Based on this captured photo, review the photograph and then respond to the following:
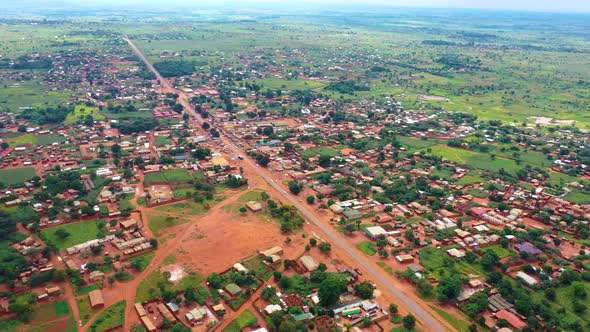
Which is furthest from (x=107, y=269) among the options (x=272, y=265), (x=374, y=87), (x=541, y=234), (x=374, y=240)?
(x=374, y=87)

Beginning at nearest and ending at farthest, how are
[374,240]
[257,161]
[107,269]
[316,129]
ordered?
[107,269] < [374,240] < [257,161] < [316,129]

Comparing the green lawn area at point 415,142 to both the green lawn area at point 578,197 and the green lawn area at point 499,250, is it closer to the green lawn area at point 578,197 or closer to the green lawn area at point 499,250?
the green lawn area at point 578,197

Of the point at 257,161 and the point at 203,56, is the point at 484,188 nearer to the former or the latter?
the point at 257,161

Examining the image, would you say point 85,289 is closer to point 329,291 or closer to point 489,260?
point 329,291

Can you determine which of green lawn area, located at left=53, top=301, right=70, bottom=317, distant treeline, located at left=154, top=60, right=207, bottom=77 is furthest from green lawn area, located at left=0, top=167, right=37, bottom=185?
distant treeline, located at left=154, top=60, right=207, bottom=77

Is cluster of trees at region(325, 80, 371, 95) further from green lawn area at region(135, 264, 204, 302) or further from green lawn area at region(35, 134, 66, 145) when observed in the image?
green lawn area at region(135, 264, 204, 302)

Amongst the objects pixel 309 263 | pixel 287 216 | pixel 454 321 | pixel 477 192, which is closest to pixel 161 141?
pixel 287 216

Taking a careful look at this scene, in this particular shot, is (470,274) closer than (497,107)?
Yes
